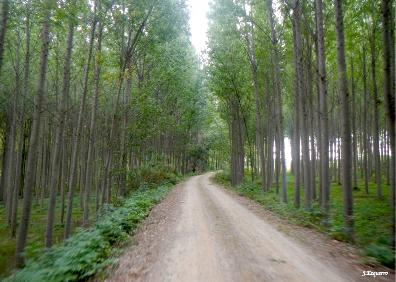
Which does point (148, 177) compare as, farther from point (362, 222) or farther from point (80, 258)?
point (80, 258)

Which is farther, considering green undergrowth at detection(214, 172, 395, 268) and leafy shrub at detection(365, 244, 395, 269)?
green undergrowth at detection(214, 172, 395, 268)

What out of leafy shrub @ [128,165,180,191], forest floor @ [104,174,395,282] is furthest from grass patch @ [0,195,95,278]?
leafy shrub @ [128,165,180,191]

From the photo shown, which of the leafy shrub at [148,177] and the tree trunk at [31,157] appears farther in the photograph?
the leafy shrub at [148,177]

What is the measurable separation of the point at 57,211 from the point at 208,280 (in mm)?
21297

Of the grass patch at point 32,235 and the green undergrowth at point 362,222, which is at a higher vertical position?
the green undergrowth at point 362,222

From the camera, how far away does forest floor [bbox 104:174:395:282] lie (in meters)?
5.36

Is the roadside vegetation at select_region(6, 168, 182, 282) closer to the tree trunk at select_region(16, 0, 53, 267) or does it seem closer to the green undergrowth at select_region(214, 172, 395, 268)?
the tree trunk at select_region(16, 0, 53, 267)

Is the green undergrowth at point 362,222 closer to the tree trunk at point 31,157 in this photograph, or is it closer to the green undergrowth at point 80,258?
the green undergrowth at point 80,258

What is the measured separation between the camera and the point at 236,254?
649 centimetres

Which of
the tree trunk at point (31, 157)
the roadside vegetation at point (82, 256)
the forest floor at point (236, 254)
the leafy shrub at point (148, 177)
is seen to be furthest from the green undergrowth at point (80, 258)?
the leafy shrub at point (148, 177)

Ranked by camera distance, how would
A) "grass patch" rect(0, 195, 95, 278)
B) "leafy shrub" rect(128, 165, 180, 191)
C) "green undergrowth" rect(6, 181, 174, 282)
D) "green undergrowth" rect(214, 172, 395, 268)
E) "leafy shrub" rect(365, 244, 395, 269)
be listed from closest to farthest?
"green undergrowth" rect(6, 181, 174, 282) < "leafy shrub" rect(365, 244, 395, 269) < "green undergrowth" rect(214, 172, 395, 268) < "grass patch" rect(0, 195, 95, 278) < "leafy shrub" rect(128, 165, 180, 191)

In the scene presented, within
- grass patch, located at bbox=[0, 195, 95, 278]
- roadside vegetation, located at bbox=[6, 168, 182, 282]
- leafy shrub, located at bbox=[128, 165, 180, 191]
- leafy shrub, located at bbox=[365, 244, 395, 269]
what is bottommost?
grass patch, located at bbox=[0, 195, 95, 278]

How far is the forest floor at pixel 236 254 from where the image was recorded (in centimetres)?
536

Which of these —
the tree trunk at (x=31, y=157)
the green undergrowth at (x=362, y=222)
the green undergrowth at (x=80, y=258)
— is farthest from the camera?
the tree trunk at (x=31, y=157)
